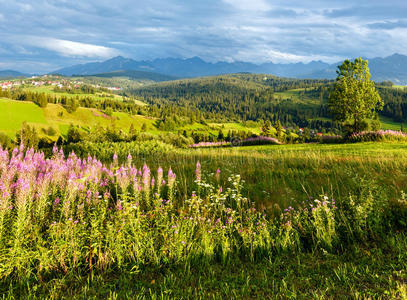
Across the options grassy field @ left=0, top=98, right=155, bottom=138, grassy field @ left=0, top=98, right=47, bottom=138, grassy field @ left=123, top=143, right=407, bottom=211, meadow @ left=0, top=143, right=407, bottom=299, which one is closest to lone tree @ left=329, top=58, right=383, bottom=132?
grassy field @ left=123, top=143, right=407, bottom=211

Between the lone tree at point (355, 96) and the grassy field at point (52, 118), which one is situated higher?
the lone tree at point (355, 96)

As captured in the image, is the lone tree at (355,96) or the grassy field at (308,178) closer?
the grassy field at (308,178)

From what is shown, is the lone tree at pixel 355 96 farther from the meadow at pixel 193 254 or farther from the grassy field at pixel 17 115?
the grassy field at pixel 17 115

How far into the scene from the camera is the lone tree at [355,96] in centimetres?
2852

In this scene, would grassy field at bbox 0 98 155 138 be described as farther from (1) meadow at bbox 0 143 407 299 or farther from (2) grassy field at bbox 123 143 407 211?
(1) meadow at bbox 0 143 407 299

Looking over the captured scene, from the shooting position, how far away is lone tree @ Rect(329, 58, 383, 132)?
1123 inches

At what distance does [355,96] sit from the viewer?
28.4m

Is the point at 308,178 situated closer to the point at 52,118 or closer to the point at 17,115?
the point at 52,118

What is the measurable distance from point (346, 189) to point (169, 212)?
18.2ft

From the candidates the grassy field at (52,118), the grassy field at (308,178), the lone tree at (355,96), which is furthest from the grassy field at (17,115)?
the grassy field at (308,178)

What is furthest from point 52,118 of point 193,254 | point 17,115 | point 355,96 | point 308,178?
point 193,254

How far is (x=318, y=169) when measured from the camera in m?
9.70

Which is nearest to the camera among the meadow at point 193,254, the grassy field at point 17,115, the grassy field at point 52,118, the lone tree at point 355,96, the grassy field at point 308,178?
the meadow at point 193,254

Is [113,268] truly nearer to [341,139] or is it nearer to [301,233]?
[301,233]
